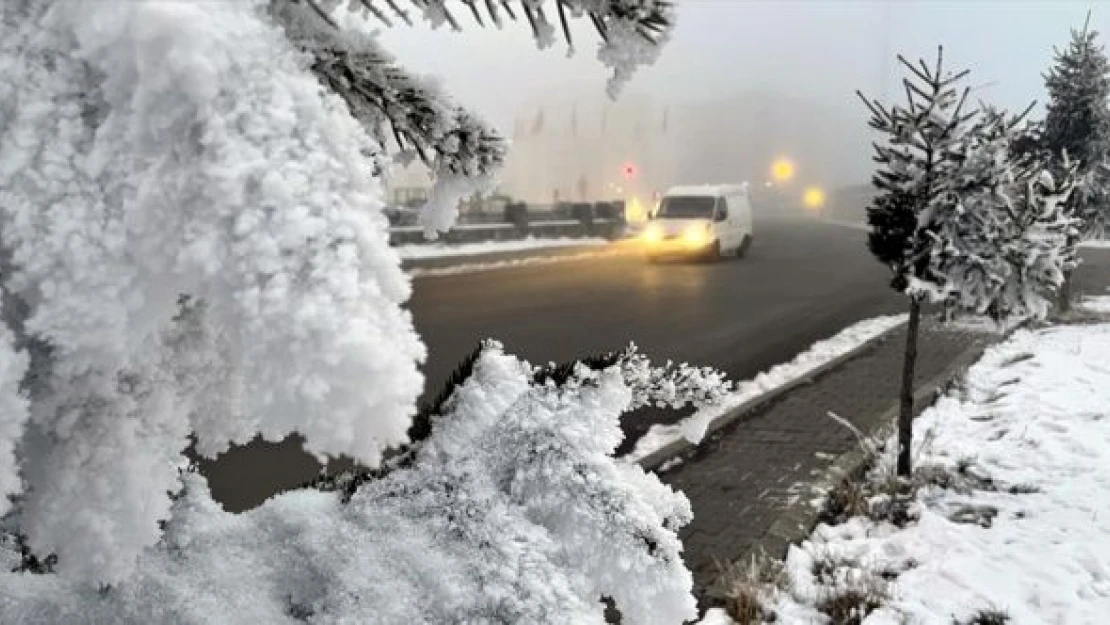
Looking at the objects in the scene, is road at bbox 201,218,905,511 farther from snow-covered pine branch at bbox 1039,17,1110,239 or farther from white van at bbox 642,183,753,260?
snow-covered pine branch at bbox 1039,17,1110,239

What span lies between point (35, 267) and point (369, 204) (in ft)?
1.05

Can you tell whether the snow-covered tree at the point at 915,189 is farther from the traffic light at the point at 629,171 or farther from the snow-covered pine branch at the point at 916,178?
the traffic light at the point at 629,171

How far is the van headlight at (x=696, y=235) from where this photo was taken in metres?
23.5

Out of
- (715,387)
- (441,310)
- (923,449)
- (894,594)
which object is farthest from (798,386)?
(715,387)

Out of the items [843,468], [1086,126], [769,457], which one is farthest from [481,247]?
[843,468]

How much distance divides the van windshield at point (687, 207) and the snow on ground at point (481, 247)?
499 cm

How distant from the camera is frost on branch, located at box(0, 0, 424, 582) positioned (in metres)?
0.75

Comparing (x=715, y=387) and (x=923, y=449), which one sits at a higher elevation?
(x=715, y=387)

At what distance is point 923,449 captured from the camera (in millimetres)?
6566

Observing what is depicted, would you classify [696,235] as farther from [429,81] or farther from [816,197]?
[816,197]

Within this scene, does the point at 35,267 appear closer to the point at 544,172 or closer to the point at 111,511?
the point at 111,511

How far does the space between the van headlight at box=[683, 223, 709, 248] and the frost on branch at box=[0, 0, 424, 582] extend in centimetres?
2298

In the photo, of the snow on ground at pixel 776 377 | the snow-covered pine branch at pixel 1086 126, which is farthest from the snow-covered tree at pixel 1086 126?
the snow on ground at pixel 776 377

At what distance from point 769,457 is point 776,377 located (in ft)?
10.5
